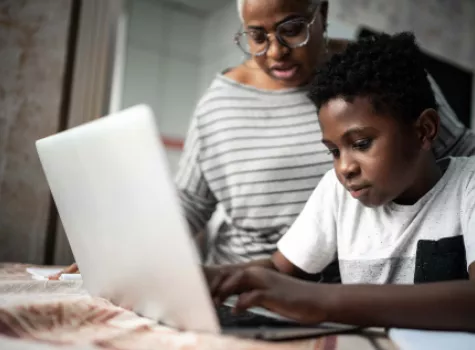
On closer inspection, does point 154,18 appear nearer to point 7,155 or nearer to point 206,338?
point 7,155

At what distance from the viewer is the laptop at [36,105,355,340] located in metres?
0.40

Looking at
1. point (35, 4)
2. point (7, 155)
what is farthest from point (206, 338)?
point (35, 4)

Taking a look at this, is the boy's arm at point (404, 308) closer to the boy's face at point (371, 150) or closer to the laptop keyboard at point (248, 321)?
the laptop keyboard at point (248, 321)

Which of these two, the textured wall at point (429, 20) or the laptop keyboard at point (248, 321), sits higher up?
the textured wall at point (429, 20)

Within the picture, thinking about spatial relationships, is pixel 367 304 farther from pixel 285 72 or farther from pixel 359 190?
pixel 285 72

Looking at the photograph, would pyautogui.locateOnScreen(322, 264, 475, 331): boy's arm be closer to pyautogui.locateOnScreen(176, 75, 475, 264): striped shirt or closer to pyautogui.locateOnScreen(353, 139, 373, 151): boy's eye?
pyautogui.locateOnScreen(353, 139, 373, 151): boy's eye

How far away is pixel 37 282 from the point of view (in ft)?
2.28

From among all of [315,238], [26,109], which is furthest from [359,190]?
[26,109]

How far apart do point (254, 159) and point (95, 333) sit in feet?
2.17

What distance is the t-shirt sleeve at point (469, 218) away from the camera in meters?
0.61

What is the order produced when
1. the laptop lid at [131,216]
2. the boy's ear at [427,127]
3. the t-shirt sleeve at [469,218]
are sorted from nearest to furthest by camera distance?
1. the laptop lid at [131,216]
2. the t-shirt sleeve at [469,218]
3. the boy's ear at [427,127]

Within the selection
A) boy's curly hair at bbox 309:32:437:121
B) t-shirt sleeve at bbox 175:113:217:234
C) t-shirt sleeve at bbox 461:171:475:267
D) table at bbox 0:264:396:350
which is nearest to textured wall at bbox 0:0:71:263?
A: t-shirt sleeve at bbox 175:113:217:234

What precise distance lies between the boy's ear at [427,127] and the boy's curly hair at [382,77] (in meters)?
0.01

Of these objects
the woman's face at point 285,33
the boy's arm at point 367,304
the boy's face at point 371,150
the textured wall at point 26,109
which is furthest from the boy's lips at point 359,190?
the textured wall at point 26,109
